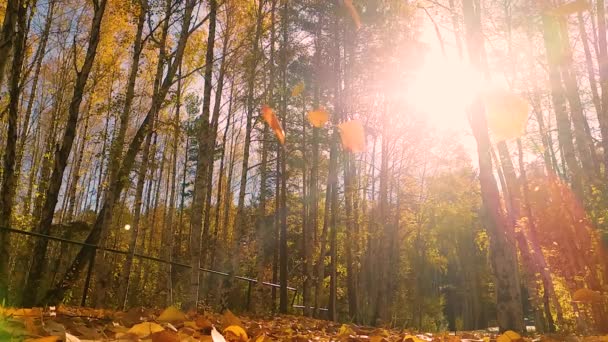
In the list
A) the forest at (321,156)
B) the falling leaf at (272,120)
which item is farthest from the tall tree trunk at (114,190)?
the falling leaf at (272,120)

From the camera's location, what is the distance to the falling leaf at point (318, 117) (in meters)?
15.7

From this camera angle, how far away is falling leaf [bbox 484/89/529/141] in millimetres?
9847

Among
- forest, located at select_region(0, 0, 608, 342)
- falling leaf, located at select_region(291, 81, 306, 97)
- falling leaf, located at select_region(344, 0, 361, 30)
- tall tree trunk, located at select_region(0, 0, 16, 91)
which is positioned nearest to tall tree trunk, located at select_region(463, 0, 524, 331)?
forest, located at select_region(0, 0, 608, 342)

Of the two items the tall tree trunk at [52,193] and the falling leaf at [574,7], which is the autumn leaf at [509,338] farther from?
the falling leaf at [574,7]

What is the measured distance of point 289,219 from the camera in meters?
24.0

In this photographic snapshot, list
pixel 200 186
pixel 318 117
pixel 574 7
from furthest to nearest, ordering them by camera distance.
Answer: pixel 318 117 < pixel 574 7 < pixel 200 186

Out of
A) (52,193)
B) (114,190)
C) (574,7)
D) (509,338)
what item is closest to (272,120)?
(114,190)

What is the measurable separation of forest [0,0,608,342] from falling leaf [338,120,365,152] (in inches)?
4.2

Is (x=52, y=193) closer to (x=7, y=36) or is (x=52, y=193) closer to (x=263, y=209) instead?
(x=7, y=36)

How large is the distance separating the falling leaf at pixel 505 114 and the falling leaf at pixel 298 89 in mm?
7222

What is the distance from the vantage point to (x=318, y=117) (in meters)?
15.9

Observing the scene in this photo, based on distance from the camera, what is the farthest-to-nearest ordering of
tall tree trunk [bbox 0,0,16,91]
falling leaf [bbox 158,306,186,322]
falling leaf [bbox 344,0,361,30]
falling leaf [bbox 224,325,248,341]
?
falling leaf [bbox 344,0,361,30]
tall tree trunk [bbox 0,0,16,91]
falling leaf [bbox 158,306,186,322]
falling leaf [bbox 224,325,248,341]

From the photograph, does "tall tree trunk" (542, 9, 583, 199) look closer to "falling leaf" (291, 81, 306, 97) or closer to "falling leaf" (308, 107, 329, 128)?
"falling leaf" (308, 107, 329, 128)

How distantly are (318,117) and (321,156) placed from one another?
18.7 ft
